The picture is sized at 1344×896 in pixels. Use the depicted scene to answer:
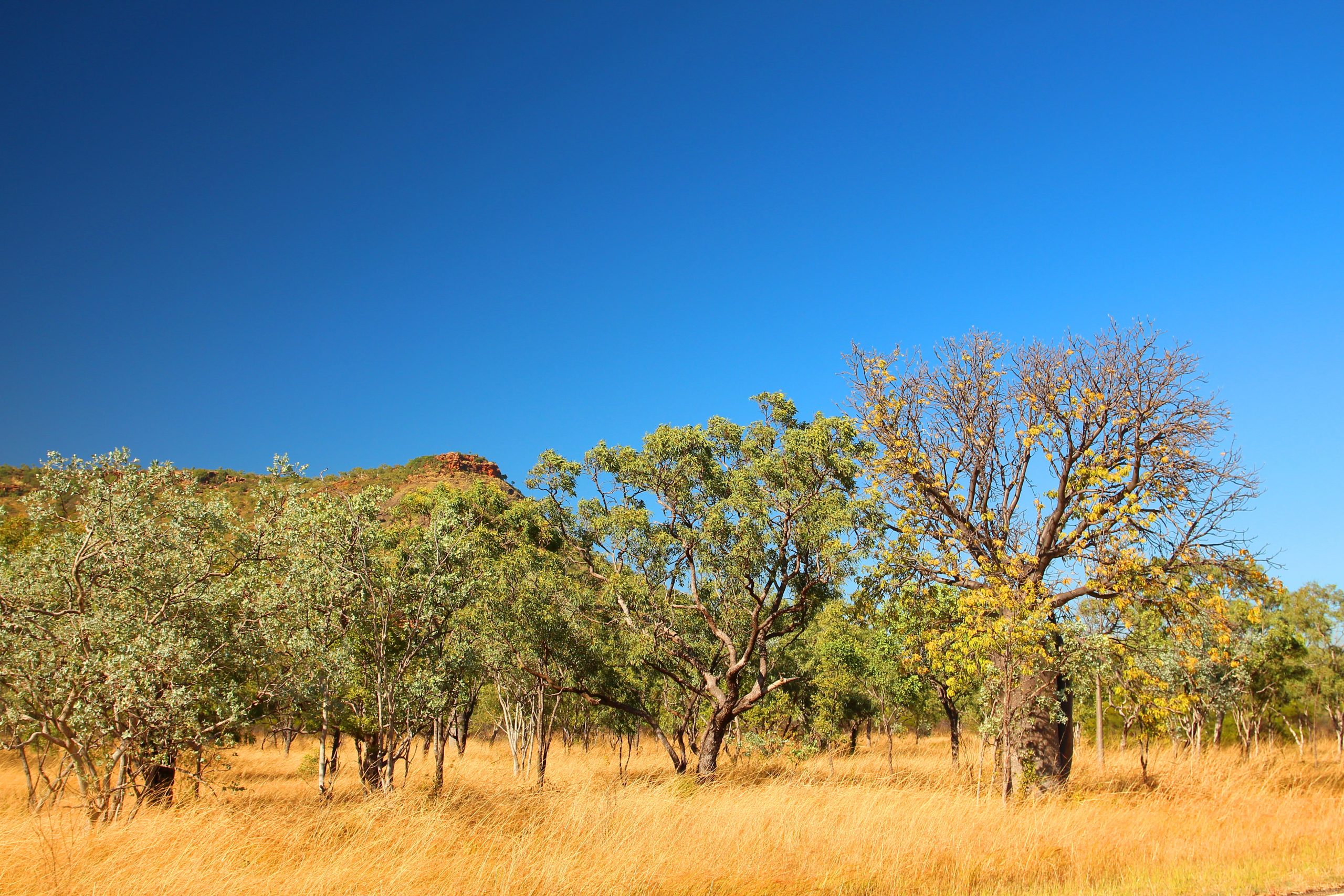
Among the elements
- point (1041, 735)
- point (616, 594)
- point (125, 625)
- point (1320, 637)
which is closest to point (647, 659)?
point (616, 594)

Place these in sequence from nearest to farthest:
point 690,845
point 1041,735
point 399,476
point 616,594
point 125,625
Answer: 1. point 690,845
2. point 125,625
3. point 1041,735
4. point 616,594
5. point 399,476

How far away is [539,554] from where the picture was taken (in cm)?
2192

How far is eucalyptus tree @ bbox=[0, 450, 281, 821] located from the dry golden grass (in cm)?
104

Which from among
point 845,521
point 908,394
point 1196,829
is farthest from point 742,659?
point 1196,829

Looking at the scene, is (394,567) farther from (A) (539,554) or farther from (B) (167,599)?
(A) (539,554)

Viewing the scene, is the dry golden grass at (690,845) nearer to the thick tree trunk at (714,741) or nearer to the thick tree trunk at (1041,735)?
the thick tree trunk at (1041,735)

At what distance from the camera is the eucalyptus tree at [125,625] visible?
982cm

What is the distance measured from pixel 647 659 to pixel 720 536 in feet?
15.4

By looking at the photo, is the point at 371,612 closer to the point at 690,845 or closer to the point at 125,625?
the point at 125,625

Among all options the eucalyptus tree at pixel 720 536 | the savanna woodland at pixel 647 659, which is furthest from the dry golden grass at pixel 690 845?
the eucalyptus tree at pixel 720 536

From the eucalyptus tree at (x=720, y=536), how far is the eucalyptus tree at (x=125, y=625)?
36.2 ft

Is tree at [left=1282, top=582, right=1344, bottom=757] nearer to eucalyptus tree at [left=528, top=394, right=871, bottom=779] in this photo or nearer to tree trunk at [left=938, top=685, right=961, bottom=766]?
tree trunk at [left=938, top=685, right=961, bottom=766]

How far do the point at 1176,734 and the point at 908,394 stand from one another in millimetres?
20342

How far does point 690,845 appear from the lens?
9203 mm
